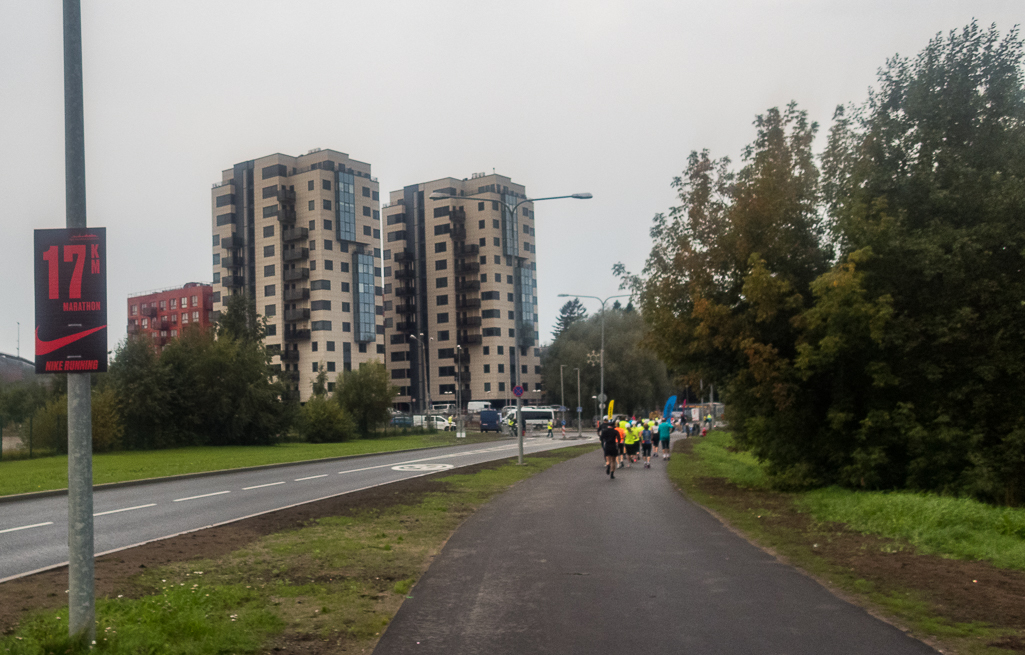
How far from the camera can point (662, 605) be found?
22.8ft

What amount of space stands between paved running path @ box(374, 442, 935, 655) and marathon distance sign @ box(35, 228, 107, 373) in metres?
2.99

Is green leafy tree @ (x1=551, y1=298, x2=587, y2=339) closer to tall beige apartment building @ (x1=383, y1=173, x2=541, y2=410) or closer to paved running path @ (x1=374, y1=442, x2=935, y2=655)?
tall beige apartment building @ (x1=383, y1=173, x2=541, y2=410)

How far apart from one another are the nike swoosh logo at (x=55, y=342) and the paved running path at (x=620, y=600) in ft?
10.1

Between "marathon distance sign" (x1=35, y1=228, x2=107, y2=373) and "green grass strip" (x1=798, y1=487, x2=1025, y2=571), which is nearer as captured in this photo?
"marathon distance sign" (x1=35, y1=228, x2=107, y2=373)

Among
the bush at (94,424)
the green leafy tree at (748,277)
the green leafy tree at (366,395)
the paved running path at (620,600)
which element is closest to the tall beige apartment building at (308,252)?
the green leafy tree at (366,395)

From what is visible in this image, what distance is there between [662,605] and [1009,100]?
14.3m

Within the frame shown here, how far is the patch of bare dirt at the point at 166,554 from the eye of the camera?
7156mm

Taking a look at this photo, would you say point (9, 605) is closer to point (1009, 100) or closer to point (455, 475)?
point (455, 475)

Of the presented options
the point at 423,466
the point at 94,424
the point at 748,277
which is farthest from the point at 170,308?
the point at 748,277

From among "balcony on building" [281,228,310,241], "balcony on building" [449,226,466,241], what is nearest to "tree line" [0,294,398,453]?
"balcony on building" [281,228,310,241]

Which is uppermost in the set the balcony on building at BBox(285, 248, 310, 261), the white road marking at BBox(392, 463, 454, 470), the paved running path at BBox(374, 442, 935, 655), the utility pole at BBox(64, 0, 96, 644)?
the balcony on building at BBox(285, 248, 310, 261)

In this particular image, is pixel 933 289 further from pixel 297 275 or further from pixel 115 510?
pixel 297 275

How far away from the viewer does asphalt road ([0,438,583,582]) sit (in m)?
10.6

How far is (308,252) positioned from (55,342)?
84.0 m
